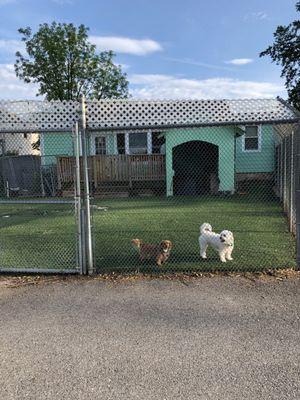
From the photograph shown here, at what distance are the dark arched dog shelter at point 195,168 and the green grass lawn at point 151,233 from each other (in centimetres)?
291

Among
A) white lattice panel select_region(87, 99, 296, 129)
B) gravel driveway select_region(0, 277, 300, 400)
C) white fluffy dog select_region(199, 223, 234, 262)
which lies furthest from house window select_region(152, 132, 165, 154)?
gravel driveway select_region(0, 277, 300, 400)

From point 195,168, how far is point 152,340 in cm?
1477

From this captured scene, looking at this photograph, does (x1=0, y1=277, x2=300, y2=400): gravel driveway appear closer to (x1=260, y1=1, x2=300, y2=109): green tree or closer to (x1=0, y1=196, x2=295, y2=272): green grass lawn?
(x1=0, y1=196, x2=295, y2=272): green grass lawn

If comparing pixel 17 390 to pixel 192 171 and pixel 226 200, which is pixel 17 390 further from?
pixel 192 171

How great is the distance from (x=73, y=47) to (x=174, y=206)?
19.3 m

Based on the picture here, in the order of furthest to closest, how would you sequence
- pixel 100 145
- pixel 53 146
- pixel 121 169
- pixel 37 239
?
pixel 100 145, pixel 53 146, pixel 121 169, pixel 37 239

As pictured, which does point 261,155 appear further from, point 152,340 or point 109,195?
point 152,340

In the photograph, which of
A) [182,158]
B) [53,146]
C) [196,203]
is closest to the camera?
[196,203]

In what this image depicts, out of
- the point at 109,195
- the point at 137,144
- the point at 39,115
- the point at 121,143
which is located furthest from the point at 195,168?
the point at 39,115

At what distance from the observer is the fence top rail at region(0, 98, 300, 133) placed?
543 centimetres

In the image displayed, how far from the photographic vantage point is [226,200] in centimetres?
1374

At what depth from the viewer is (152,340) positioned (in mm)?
3594

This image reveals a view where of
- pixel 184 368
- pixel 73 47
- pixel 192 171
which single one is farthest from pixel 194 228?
pixel 73 47

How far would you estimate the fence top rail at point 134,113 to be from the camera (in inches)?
214
